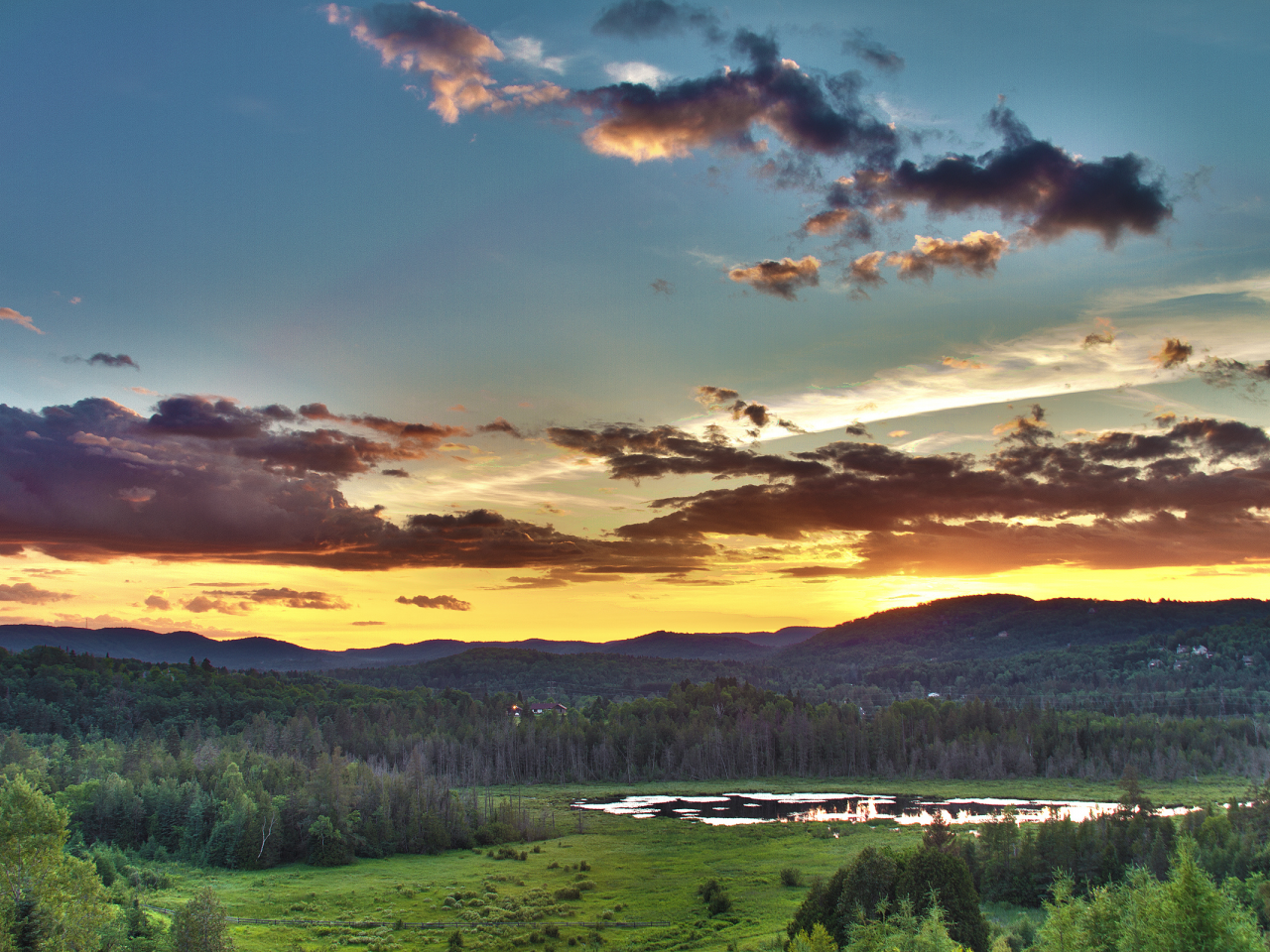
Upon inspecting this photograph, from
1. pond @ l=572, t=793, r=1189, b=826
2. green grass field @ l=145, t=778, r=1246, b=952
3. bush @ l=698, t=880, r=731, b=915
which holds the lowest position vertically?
pond @ l=572, t=793, r=1189, b=826

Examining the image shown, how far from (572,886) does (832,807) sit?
283 feet

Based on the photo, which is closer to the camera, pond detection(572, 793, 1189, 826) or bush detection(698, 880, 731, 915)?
bush detection(698, 880, 731, 915)

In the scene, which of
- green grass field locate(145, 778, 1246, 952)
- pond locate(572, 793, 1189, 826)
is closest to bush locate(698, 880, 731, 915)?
green grass field locate(145, 778, 1246, 952)

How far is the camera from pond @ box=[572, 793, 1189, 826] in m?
153

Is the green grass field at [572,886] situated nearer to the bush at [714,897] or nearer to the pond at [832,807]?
the bush at [714,897]

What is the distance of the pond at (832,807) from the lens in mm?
153000

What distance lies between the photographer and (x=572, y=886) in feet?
328

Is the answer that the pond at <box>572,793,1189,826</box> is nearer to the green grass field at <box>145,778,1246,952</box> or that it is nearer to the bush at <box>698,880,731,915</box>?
the green grass field at <box>145,778,1246,952</box>

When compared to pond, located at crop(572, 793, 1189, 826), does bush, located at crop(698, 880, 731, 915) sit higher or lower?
higher

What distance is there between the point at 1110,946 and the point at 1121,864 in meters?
48.6

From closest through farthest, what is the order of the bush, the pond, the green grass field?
the green grass field
the bush
the pond

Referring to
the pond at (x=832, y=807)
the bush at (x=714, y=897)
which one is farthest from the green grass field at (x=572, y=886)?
the pond at (x=832, y=807)

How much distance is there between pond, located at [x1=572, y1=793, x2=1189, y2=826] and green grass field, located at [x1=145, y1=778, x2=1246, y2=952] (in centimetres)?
1161

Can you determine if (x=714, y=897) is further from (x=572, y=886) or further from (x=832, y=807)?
(x=832, y=807)
